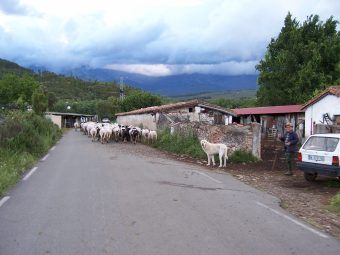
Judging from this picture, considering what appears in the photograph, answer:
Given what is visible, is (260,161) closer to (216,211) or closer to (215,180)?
(215,180)

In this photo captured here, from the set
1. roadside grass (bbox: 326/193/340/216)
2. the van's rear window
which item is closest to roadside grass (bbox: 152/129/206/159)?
the van's rear window

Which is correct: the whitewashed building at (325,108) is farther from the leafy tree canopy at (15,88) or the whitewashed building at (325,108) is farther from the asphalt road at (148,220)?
the leafy tree canopy at (15,88)

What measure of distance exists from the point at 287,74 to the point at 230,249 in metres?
46.2

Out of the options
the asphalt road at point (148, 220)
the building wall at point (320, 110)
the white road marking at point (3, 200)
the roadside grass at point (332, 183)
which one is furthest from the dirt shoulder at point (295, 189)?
the building wall at point (320, 110)

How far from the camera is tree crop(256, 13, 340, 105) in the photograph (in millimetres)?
47125

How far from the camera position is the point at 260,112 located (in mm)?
42594

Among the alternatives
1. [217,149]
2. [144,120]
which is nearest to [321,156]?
[217,149]

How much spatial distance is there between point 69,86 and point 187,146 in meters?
122

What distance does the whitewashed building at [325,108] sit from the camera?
95.6 feet

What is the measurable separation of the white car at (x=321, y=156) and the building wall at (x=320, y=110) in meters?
15.9

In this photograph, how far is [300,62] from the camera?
4966 cm

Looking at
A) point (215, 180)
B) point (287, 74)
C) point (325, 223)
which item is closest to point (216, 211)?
point (325, 223)

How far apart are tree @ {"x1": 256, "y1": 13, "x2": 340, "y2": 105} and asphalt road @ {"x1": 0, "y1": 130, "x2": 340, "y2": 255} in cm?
3673

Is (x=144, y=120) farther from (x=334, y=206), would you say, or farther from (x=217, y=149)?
(x=334, y=206)
